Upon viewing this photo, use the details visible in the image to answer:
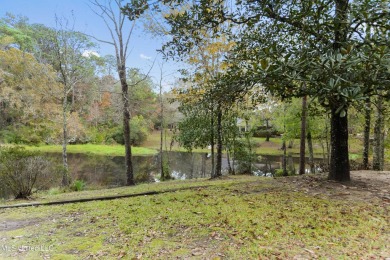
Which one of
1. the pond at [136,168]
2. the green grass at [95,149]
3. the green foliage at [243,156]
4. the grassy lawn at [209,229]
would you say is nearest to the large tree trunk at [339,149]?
the grassy lawn at [209,229]

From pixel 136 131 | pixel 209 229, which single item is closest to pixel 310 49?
pixel 209 229

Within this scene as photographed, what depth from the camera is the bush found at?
635 centimetres

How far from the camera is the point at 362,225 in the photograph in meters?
3.35

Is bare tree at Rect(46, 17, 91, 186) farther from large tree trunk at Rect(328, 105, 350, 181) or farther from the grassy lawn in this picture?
large tree trunk at Rect(328, 105, 350, 181)

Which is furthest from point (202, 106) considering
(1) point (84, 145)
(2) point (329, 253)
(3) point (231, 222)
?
(1) point (84, 145)

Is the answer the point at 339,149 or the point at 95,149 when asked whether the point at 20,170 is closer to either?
the point at 339,149

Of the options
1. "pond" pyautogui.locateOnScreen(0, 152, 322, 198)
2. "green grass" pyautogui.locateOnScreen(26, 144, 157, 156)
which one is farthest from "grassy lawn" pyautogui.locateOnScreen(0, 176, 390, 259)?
"green grass" pyautogui.locateOnScreen(26, 144, 157, 156)

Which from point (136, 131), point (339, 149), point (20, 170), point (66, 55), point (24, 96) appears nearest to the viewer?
point (339, 149)

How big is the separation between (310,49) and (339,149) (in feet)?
9.57

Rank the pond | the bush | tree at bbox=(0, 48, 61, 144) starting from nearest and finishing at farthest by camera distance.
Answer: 1. the bush
2. the pond
3. tree at bbox=(0, 48, 61, 144)

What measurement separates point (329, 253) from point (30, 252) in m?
3.44

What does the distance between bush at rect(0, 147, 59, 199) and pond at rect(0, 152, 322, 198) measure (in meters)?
5.99

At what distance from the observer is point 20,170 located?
6.43m

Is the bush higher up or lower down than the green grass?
higher up
